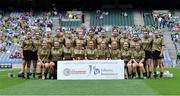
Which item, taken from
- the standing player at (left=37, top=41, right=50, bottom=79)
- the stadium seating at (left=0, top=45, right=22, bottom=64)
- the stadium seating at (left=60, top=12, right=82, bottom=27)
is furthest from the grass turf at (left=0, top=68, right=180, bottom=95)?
the stadium seating at (left=60, top=12, right=82, bottom=27)

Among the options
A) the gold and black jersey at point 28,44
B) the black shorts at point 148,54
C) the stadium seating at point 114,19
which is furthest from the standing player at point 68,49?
the stadium seating at point 114,19

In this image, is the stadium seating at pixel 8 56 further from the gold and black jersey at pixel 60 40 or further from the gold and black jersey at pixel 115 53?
the gold and black jersey at pixel 115 53

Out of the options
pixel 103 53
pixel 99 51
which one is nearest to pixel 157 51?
pixel 103 53

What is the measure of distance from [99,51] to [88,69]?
1.12 m

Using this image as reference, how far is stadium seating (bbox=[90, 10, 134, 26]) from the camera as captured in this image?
50062mm

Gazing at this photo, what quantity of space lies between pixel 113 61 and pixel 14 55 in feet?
75.1

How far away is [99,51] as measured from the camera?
832 inches

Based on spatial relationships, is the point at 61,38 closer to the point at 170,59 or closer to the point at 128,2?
the point at 170,59

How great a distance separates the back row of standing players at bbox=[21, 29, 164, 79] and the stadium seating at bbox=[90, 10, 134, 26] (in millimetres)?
28217

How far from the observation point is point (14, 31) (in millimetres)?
48156

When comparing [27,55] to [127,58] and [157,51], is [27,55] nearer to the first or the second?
[127,58]

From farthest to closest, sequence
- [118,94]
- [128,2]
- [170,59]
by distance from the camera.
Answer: [128,2] → [170,59] → [118,94]

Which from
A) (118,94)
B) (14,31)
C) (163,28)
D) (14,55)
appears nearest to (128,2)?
(163,28)

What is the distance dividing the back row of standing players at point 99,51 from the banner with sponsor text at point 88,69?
0.52m
